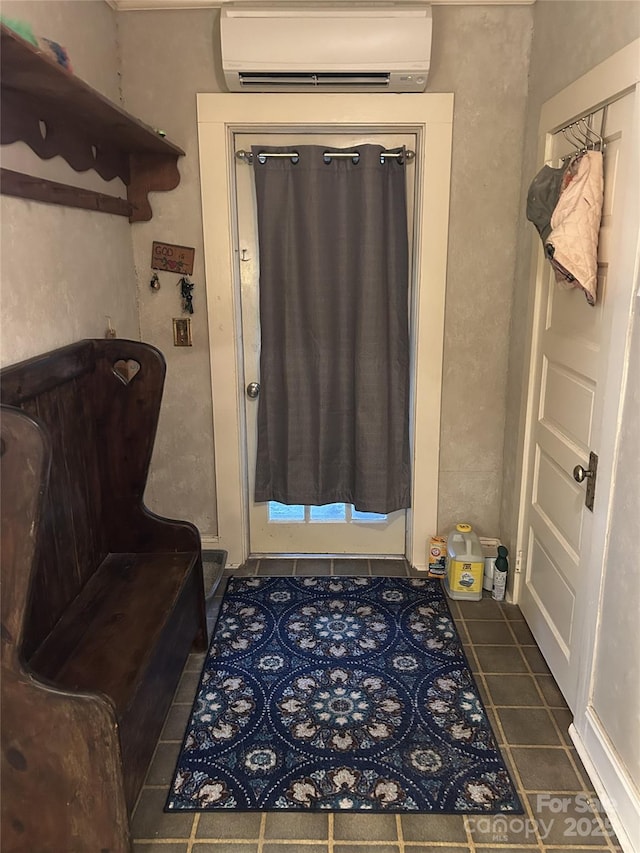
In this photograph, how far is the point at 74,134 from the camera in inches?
85.0

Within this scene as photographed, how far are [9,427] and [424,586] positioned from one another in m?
2.18

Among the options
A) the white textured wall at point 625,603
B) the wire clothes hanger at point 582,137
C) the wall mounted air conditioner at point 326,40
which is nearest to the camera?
the white textured wall at point 625,603

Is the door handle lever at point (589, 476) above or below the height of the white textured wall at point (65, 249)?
below

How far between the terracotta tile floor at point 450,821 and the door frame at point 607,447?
0.25 ft

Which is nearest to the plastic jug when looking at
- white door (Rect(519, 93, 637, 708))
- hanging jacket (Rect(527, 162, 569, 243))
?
white door (Rect(519, 93, 637, 708))

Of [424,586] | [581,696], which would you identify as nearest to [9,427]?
[581,696]

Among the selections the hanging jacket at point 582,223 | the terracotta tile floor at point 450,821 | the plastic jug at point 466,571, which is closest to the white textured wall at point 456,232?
the plastic jug at point 466,571

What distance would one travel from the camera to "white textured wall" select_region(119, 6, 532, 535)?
8.63 ft

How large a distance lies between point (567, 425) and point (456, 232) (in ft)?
3.49

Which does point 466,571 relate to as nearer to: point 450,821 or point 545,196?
point 450,821

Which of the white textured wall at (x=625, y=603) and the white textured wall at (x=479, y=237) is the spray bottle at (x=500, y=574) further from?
the white textured wall at (x=625, y=603)

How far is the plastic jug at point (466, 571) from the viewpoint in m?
2.83

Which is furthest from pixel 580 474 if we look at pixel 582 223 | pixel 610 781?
pixel 610 781

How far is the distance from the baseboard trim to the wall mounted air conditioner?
2445 mm
